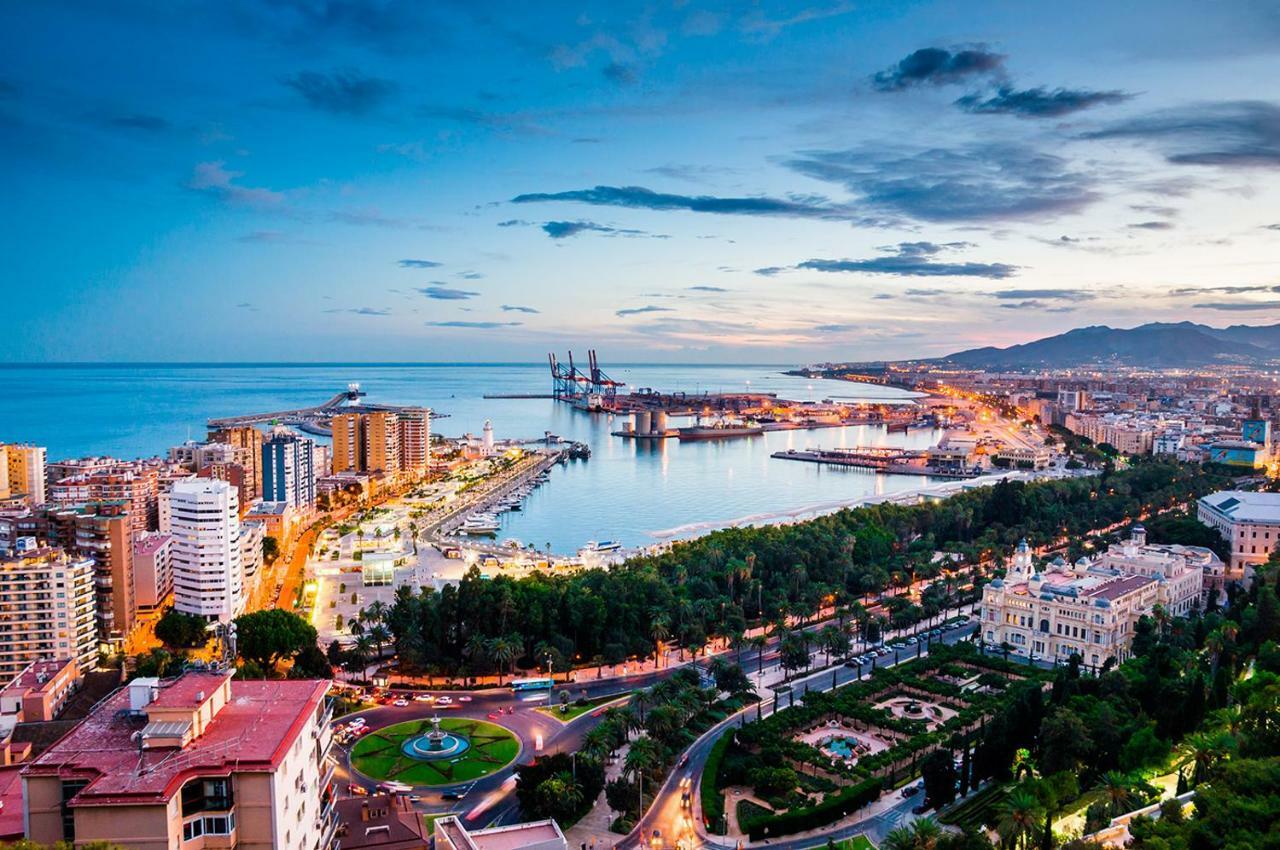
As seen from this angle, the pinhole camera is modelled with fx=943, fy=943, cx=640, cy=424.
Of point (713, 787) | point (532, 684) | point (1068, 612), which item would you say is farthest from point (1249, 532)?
point (532, 684)

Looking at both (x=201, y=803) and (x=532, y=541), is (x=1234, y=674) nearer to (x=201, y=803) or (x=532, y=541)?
(x=201, y=803)

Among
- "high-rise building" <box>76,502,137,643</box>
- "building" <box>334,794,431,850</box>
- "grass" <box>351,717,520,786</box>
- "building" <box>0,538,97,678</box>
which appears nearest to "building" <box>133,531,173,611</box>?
"high-rise building" <box>76,502,137,643</box>

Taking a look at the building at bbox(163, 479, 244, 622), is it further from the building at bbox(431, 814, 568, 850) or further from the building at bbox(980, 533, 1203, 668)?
the building at bbox(980, 533, 1203, 668)

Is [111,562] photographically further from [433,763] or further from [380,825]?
[380,825]

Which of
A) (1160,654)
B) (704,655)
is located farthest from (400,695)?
(1160,654)

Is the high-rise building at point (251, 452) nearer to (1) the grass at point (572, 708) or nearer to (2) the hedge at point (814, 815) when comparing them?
(1) the grass at point (572, 708)

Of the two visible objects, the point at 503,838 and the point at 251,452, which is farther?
the point at 251,452
